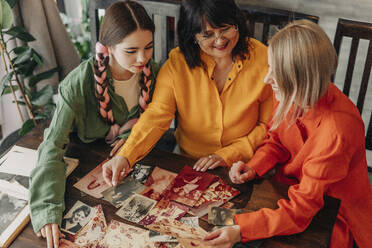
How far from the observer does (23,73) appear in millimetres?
2189

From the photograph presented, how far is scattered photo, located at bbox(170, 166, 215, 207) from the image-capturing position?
1.30m

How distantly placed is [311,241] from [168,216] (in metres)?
0.45

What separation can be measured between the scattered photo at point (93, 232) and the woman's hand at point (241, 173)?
1.58ft

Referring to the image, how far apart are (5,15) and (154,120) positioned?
1023 mm

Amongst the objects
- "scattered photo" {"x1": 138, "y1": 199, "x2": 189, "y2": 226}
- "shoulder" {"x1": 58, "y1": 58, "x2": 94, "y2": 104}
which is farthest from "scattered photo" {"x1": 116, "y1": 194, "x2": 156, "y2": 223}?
"shoulder" {"x1": 58, "y1": 58, "x2": 94, "y2": 104}

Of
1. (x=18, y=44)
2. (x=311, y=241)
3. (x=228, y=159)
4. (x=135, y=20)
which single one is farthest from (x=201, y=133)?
(x=18, y=44)

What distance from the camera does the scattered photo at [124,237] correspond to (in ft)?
3.71

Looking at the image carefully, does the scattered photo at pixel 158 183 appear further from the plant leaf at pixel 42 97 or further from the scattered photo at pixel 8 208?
the plant leaf at pixel 42 97

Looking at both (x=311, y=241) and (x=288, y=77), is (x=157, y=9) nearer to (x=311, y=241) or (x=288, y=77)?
(x=288, y=77)

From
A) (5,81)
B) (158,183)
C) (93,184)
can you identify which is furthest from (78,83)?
(5,81)

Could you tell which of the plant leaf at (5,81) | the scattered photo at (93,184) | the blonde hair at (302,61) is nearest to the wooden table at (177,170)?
the scattered photo at (93,184)

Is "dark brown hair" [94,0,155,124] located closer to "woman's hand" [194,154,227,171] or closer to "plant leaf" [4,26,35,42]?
"woman's hand" [194,154,227,171]

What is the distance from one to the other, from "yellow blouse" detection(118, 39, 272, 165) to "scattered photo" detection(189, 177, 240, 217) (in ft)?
0.80

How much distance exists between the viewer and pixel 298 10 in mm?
1955
